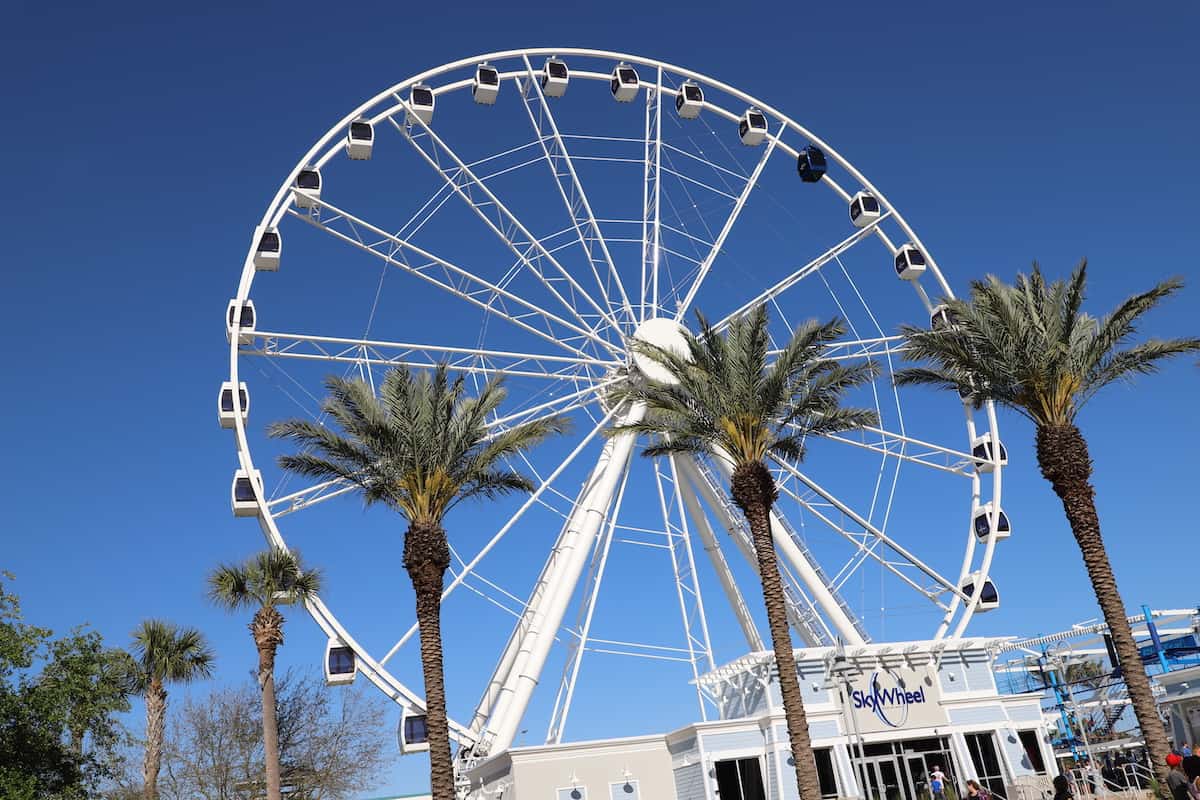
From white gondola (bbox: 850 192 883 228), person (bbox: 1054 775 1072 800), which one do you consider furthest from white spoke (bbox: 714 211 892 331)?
person (bbox: 1054 775 1072 800)

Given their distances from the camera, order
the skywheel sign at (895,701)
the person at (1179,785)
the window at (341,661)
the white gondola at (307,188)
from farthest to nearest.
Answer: the white gondola at (307,188), the skywheel sign at (895,701), the window at (341,661), the person at (1179,785)

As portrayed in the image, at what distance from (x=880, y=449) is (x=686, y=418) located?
10322 mm

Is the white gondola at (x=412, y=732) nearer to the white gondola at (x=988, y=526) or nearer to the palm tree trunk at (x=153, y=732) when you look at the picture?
the palm tree trunk at (x=153, y=732)

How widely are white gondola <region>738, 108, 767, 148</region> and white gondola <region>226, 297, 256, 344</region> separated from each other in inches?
601

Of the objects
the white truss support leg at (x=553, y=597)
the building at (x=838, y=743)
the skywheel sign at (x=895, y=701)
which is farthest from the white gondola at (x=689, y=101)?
the skywheel sign at (x=895, y=701)

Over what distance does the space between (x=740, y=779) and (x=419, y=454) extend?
35.8 ft

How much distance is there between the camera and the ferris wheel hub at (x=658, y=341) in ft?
85.5

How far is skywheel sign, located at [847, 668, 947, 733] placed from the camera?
24.0 meters

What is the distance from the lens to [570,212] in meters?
27.4

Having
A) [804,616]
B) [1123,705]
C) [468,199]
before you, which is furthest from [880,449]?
[1123,705]

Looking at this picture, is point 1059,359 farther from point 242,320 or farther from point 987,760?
point 242,320

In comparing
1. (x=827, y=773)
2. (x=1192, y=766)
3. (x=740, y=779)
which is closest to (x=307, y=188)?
(x=740, y=779)

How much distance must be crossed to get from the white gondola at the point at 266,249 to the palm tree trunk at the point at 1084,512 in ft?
57.5

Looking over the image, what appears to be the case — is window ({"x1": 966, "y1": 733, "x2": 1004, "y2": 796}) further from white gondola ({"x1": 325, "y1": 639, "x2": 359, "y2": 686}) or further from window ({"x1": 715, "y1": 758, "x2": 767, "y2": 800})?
white gondola ({"x1": 325, "y1": 639, "x2": 359, "y2": 686})
